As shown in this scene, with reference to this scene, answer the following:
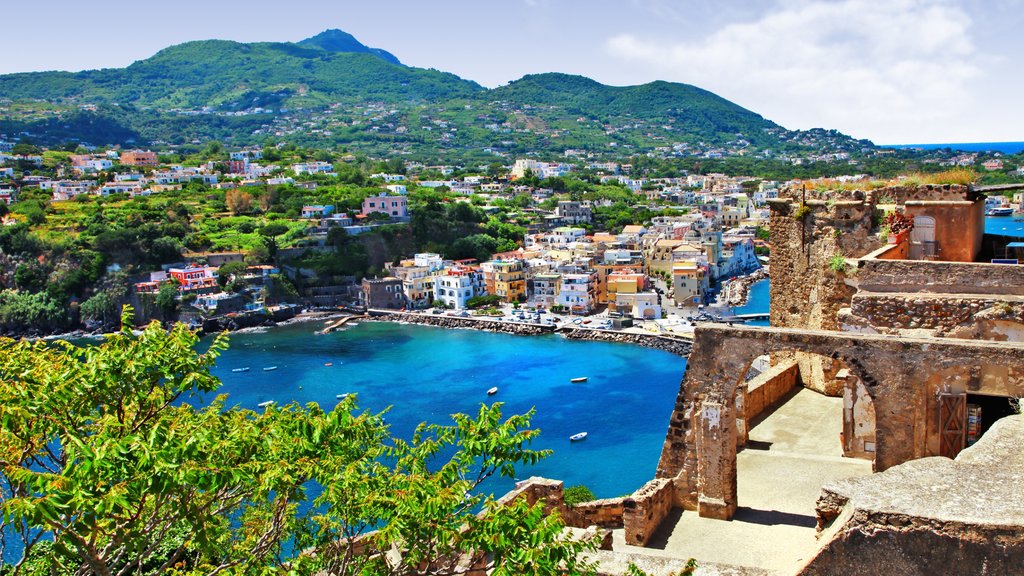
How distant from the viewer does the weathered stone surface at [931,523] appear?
171 inches

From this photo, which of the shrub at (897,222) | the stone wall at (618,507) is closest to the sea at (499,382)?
the shrub at (897,222)

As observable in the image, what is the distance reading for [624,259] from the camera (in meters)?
77.6

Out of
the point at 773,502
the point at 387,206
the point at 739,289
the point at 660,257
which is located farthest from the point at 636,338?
the point at 773,502

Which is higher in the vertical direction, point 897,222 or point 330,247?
point 897,222

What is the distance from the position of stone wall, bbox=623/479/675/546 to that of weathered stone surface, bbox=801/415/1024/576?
3099 millimetres

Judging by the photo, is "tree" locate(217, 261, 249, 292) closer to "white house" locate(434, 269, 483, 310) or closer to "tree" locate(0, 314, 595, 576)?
"white house" locate(434, 269, 483, 310)

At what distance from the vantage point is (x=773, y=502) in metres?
8.84

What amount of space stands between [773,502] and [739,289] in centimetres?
6973

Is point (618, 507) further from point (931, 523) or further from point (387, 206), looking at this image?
point (387, 206)

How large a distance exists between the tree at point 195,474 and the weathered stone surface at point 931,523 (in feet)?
6.02

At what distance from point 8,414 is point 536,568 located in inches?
141

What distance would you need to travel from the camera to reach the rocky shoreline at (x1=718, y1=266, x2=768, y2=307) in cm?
7131

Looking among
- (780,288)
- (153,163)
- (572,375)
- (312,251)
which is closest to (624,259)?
(572,375)

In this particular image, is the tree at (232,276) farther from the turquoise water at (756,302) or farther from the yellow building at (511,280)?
the turquoise water at (756,302)
